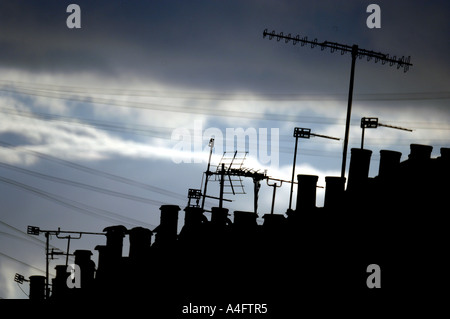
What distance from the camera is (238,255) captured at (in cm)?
2041

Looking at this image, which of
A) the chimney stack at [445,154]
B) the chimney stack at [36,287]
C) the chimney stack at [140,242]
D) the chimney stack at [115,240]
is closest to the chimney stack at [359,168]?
the chimney stack at [445,154]

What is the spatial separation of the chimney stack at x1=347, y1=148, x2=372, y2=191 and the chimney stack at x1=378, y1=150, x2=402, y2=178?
491 millimetres

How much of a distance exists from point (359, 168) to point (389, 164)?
2.64ft

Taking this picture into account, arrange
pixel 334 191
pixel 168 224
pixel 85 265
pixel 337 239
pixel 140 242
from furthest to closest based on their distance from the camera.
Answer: pixel 85 265, pixel 140 242, pixel 168 224, pixel 334 191, pixel 337 239

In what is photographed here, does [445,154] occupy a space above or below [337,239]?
above

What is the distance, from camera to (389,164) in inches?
669

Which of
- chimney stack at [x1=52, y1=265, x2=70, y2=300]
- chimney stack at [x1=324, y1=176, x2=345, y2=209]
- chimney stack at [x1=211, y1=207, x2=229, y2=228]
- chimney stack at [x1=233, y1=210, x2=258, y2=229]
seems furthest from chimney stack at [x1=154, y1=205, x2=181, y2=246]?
chimney stack at [x1=52, y1=265, x2=70, y2=300]

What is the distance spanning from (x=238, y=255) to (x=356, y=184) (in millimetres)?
4427

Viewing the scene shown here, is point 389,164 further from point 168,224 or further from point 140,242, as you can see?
point 140,242

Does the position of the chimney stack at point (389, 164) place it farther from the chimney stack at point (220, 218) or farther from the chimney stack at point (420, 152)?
the chimney stack at point (220, 218)

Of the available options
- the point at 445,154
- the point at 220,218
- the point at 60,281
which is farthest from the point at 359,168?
the point at 60,281

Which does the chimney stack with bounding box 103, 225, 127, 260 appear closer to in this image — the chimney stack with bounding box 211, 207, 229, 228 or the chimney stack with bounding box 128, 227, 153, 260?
the chimney stack with bounding box 128, 227, 153, 260
